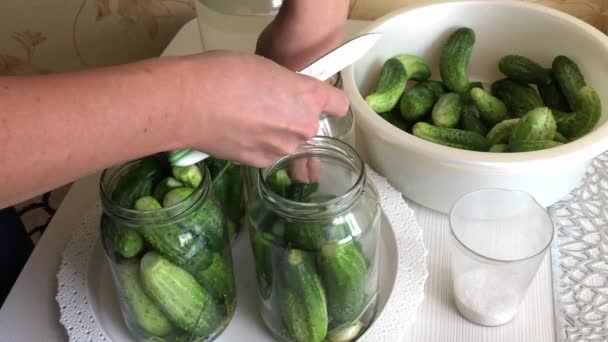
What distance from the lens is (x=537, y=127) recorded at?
2.07 ft

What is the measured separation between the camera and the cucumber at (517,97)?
0.73 m

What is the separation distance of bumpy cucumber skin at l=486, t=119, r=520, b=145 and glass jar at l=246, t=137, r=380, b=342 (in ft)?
0.68

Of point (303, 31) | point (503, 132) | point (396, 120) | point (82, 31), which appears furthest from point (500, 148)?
point (82, 31)

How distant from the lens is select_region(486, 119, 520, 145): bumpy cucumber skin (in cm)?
68

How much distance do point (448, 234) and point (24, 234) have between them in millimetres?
596

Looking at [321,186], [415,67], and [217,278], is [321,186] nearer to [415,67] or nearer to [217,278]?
[217,278]

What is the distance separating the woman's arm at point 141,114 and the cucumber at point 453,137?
0.76ft

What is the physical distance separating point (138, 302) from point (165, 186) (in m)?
0.11

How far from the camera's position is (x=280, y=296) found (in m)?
0.52

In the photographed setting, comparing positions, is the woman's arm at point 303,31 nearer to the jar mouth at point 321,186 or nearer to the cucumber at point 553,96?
the jar mouth at point 321,186

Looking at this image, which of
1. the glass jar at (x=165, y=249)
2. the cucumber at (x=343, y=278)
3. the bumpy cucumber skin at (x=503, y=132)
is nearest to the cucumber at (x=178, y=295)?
the glass jar at (x=165, y=249)

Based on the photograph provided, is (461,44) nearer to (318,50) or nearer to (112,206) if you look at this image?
(318,50)

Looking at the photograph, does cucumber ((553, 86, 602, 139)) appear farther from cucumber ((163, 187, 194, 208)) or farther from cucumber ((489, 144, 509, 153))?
cucumber ((163, 187, 194, 208))

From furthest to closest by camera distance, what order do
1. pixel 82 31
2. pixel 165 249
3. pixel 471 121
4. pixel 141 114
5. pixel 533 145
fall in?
pixel 82 31
pixel 471 121
pixel 533 145
pixel 165 249
pixel 141 114
